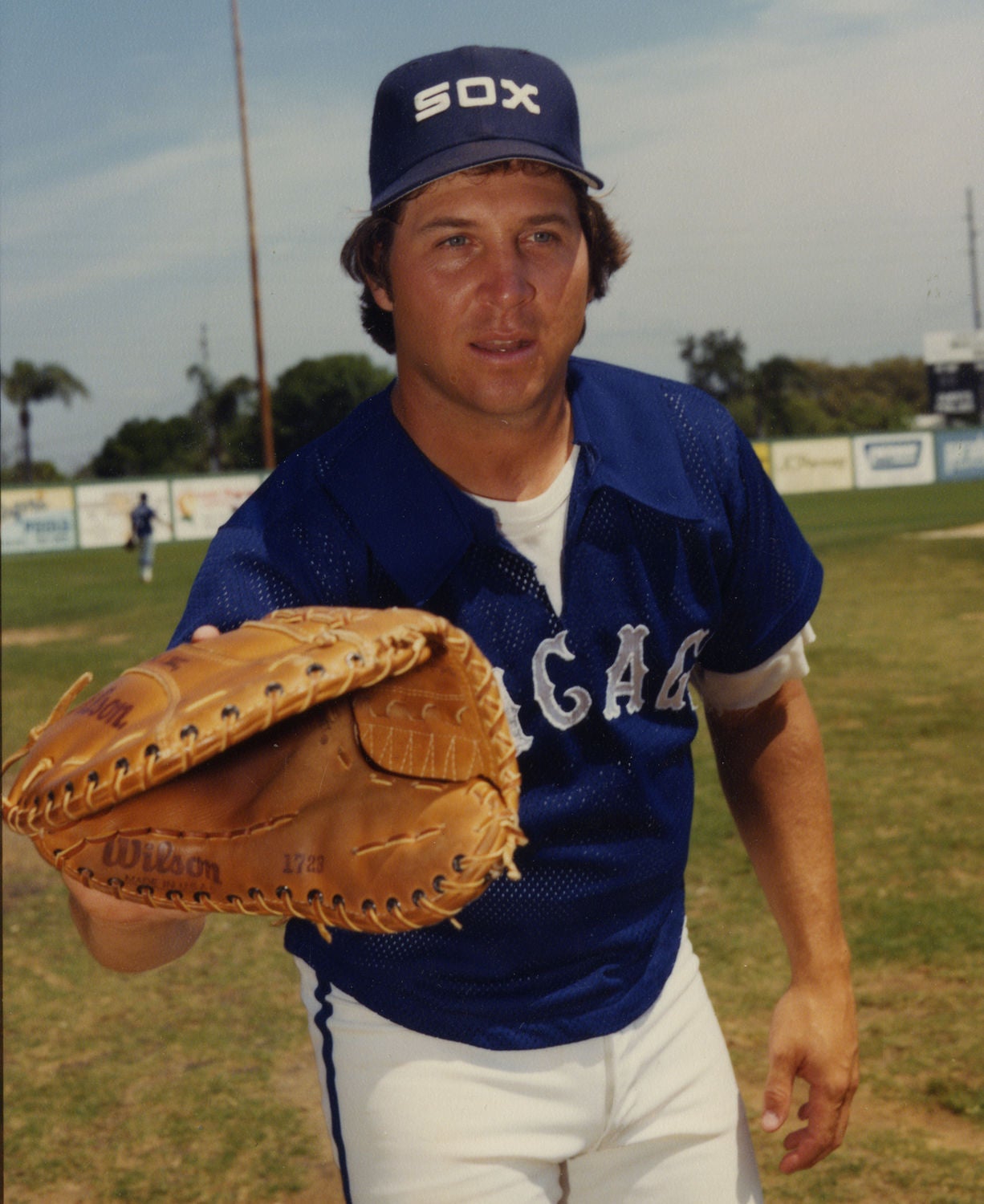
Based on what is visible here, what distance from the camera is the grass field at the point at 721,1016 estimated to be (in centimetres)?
339

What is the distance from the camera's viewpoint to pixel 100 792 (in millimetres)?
1351

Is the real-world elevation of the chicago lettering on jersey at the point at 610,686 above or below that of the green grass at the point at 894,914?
above

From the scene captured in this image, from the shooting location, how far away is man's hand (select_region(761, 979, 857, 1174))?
2059 millimetres

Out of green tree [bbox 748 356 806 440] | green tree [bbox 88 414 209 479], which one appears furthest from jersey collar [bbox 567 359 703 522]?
green tree [bbox 748 356 806 440]

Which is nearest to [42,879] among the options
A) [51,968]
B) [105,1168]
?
[51,968]

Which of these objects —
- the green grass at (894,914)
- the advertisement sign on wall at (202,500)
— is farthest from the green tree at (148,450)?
the green grass at (894,914)

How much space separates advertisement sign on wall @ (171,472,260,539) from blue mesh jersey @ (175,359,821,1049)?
89.5 ft

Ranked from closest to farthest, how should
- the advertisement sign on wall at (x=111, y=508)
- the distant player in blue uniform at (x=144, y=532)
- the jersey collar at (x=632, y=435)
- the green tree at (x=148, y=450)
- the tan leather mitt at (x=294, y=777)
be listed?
1. the tan leather mitt at (x=294, y=777)
2. the jersey collar at (x=632, y=435)
3. the distant player in blue uniform at (x=144, y=532)
4. the advertisement sign on wall at (x=111, y=508)
5. the green tree at (x=148, y=450)

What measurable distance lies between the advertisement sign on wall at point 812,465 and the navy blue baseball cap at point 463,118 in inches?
1272

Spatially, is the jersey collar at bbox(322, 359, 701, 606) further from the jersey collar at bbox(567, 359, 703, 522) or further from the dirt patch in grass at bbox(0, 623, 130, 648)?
the dirt patch in grass at bbox(0, 623, 130, 648)

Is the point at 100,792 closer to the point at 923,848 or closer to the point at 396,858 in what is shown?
the point at 396,858

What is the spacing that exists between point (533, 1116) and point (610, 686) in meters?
0.58

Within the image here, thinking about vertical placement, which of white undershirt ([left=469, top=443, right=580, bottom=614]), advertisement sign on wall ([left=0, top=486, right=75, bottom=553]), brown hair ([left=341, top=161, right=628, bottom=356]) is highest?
advertisement sign on wall ([left=0, top=486, right=75, bottom=553])

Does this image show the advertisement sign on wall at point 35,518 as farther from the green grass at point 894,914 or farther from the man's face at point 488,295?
the man's face at point 488,295
